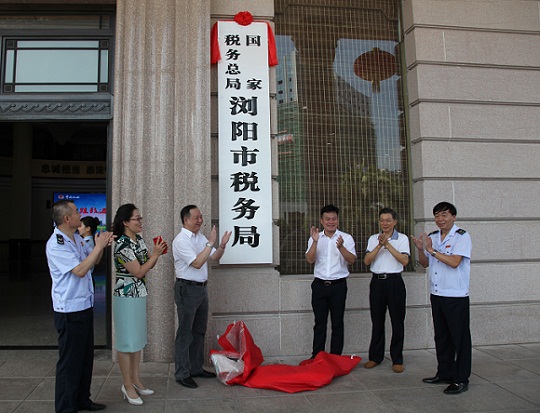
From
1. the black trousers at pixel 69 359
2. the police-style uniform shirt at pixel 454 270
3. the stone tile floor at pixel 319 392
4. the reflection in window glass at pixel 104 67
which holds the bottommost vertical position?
the stone tile floor at pixel 319 392

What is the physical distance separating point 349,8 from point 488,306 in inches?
188

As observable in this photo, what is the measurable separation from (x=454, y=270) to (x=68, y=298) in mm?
3667

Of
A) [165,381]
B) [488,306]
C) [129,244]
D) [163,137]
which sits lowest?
[165,381]

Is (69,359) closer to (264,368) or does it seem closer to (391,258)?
(264,368)

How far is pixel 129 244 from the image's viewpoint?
159 inches

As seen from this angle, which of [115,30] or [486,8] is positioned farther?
[486,8]

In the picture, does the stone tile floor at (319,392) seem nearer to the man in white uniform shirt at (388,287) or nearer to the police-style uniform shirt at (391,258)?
the man in white uniform shirt at (388,287)

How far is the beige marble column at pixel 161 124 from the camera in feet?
17.5

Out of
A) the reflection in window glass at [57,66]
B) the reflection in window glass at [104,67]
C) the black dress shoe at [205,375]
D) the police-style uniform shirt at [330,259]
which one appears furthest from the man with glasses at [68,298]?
→ the reflection in window glass at [57,66]

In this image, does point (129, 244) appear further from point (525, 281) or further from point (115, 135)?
point (525, 281)

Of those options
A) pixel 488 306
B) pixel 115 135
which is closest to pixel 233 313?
pixel 115 135

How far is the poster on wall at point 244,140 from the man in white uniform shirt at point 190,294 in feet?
3.03

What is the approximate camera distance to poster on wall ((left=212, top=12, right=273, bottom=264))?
5691 mm

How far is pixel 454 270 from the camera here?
456 centimetres
